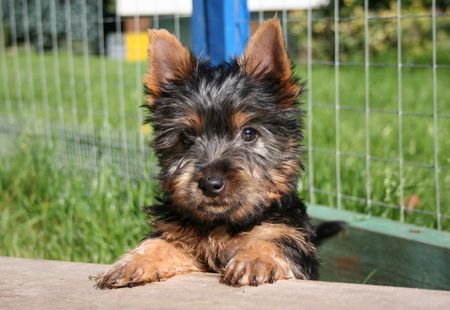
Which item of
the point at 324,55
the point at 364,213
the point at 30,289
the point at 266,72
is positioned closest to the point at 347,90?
the point at 324,55

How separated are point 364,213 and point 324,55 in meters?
10.3

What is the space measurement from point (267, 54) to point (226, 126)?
0.46 m

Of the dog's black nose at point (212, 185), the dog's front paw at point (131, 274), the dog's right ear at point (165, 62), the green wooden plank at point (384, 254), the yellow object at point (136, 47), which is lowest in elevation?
the green wooden plank at point (384, 254)

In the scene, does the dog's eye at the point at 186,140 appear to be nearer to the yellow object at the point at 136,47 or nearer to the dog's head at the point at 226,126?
the dog's head at the point at 226,126

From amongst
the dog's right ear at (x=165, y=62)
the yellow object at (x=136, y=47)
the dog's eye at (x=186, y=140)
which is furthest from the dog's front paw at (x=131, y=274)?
the yellow object at (x=136, y=47)

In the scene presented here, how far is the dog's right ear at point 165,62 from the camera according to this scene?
385 centimetres

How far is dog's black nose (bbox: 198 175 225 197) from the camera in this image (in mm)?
3305

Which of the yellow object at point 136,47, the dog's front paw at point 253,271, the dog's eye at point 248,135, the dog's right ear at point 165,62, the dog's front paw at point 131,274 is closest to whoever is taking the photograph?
the dog's front paw at point 253,271

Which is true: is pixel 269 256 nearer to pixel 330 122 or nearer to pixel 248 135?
pixel 248 135

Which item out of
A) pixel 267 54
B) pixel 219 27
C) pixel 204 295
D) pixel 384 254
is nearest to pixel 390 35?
pixel 219 27

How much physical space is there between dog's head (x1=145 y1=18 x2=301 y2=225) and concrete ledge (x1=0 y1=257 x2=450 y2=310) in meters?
0.39

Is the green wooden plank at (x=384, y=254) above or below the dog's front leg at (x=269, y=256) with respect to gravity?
below

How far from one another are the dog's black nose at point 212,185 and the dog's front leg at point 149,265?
0.38 meters

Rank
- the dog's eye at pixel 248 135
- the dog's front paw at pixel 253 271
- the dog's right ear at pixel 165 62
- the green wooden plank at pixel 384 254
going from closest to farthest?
1. the dog's front paw at pixel 253 271
2. the dog's eye at pixel 248 135
3. the dog's right ear at pixel 165 62
4. the green wooden plank at pixel 384 254
